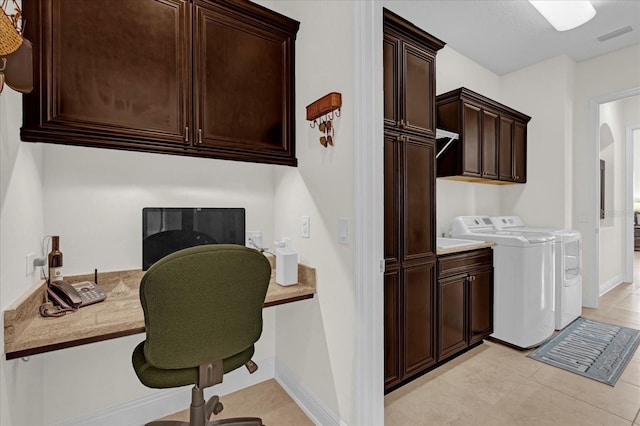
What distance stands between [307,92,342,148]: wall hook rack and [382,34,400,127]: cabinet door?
484 millimetres

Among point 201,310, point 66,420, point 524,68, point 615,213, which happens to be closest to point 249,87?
point 201,310

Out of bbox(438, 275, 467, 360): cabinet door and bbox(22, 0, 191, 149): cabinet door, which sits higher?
bbox(22, 0, 191, 149): cabinet door

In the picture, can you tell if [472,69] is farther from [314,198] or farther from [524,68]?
[314,198]

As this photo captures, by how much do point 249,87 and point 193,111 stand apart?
0.38m

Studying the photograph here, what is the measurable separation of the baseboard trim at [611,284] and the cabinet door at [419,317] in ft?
12.0

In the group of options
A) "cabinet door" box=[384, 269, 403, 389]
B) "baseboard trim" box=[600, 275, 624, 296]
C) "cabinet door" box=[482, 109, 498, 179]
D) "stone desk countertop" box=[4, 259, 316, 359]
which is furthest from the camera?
"baseboard trim" box=[600, 275, 624, 296]

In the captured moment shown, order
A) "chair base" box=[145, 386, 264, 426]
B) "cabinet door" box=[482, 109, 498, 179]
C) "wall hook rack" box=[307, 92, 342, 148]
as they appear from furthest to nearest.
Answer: "cabinet door" box=[482, 109, 498, 179] < "wall hook rack" box=[307, 92, 342, 148] < "chair base" box=[145, 386, 264, 426]

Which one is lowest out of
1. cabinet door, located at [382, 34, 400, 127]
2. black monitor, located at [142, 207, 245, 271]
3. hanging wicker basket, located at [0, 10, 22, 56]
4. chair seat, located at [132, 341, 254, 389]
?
chair seat, located at [132, 341, 254, 389]

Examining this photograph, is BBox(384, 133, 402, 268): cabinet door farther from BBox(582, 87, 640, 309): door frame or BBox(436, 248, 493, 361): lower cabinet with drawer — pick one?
BBox(582, 87, 640, 309): door frame

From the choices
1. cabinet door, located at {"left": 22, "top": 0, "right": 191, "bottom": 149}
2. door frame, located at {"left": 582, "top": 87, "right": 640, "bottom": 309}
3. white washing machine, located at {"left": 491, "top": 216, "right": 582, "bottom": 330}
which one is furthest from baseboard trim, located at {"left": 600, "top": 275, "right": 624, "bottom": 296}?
cabinet door, located at {"left": 22, "top": 0, "right": 191, "bottom": 149}

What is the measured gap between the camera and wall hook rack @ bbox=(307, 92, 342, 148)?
159cm

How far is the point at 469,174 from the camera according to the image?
3.11 meters

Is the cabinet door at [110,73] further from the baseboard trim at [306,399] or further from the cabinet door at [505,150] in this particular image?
the cabinet door at [505,150]

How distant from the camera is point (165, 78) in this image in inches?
63.3
